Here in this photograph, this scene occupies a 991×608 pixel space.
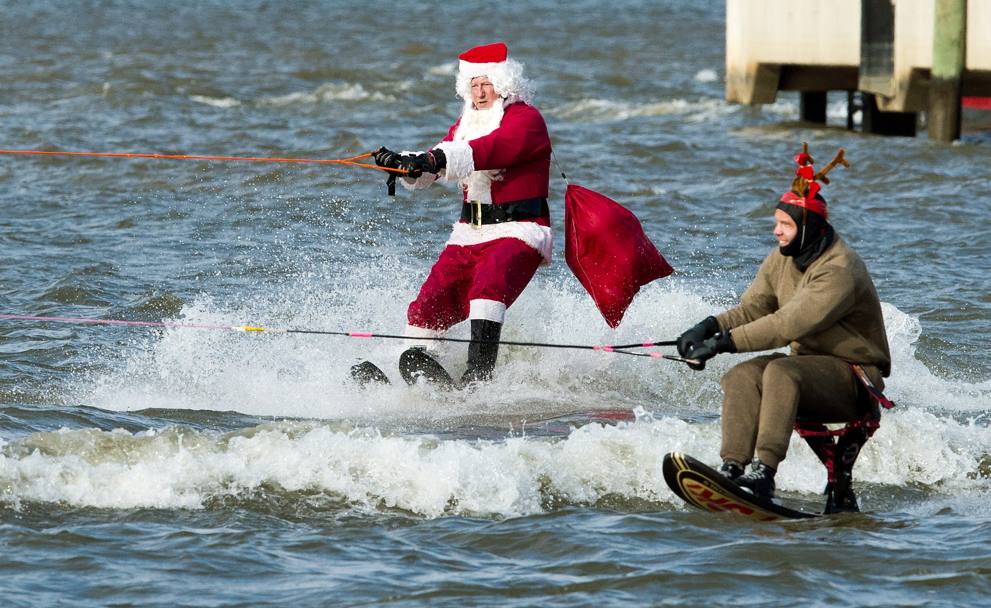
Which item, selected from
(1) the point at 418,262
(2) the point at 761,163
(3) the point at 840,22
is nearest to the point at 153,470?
(1) the point at 418,262

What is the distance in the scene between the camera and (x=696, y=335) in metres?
6.90

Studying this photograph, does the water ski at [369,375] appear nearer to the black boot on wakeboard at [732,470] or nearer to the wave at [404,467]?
the wave at [404,467]

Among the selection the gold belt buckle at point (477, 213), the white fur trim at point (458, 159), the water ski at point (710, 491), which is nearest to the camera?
the water ski at point (710, 491)

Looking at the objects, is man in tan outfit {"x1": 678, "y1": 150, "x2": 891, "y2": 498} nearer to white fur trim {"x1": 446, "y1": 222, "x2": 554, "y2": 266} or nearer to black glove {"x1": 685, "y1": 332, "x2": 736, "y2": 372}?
black glove {"x1": 685, "y1": 332, "x2": 736, "y2": 372}

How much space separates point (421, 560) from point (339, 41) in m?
34.5

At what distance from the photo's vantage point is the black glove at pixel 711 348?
6.80 m

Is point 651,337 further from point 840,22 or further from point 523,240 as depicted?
point 840,22

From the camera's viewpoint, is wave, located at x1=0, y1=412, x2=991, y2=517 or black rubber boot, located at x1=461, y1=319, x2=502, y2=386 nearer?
wave, located at x1=0, y1=412, x2=991, y2=517

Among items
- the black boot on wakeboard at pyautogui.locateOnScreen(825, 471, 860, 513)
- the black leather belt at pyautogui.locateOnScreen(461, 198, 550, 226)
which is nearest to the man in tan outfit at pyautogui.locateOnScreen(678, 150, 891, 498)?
the black boot on wakeboard at pyautogui.locateOnScreen(825, 471, 860, 513)

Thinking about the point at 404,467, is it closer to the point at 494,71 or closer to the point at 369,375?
the point at 369,375

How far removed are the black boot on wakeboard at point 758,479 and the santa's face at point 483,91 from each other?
313 cm

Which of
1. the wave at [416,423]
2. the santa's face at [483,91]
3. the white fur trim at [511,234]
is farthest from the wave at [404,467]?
the santa's face at [483,91]

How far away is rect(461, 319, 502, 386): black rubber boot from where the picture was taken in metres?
9.11

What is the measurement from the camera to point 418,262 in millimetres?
13352
